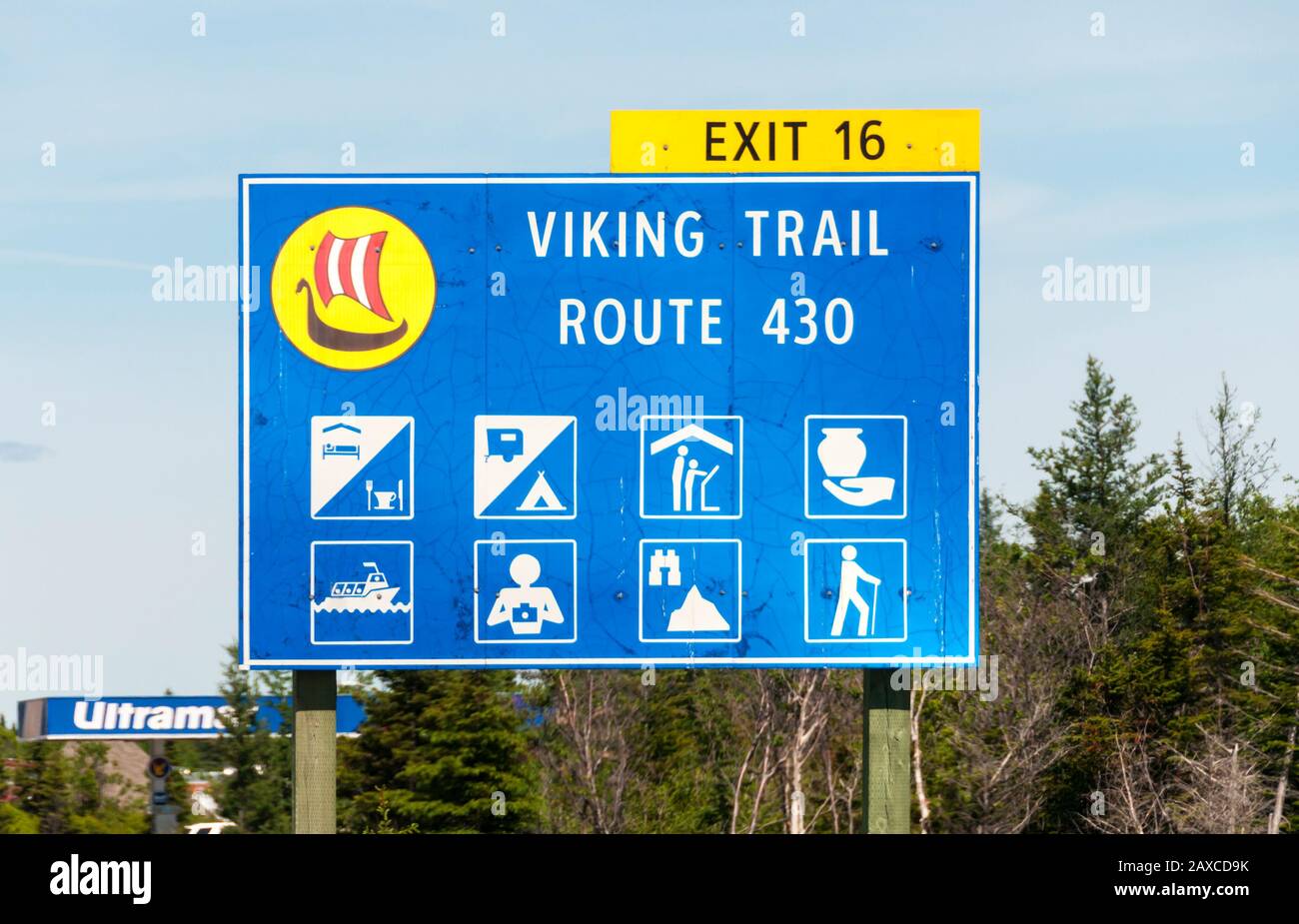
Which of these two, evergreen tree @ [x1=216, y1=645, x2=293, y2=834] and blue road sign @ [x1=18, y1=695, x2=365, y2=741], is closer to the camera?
blue road sign @ [x1=18, y1=695, x2=365, y2=741]

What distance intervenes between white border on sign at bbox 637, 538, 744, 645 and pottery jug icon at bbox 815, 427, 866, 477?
2.62 ft

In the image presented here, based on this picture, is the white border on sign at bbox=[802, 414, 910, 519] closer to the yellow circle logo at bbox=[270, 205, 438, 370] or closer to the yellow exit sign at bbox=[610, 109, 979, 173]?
the yellow exit sign at bbox=[610, 109, 979, 173]

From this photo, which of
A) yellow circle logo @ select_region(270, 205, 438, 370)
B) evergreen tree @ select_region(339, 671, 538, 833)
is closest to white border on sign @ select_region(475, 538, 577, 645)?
yellow circle logo @ select_region(270, 205, 438, 370)

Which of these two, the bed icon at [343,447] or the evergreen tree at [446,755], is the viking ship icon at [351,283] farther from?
the evergreen tree at [446,755]

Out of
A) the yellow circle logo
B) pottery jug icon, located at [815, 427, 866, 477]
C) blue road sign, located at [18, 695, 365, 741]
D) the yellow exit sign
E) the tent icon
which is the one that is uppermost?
the yellow exit sign

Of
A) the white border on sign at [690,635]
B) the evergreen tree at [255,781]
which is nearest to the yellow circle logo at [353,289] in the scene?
the white border on sign at [690,635]

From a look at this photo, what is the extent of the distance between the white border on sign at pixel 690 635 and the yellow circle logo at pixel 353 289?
7.05 ft

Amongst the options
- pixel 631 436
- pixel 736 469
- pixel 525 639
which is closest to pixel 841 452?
pixel 736 469

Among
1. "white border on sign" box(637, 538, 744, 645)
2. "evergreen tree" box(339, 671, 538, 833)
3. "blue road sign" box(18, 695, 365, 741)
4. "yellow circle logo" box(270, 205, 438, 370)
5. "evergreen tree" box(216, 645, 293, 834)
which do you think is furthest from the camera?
"evergreen tree" box(216, 645, 293, 834)

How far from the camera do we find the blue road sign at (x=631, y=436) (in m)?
11.5

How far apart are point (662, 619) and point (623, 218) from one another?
2700 mm

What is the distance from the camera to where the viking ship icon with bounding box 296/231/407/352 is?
11.7m
